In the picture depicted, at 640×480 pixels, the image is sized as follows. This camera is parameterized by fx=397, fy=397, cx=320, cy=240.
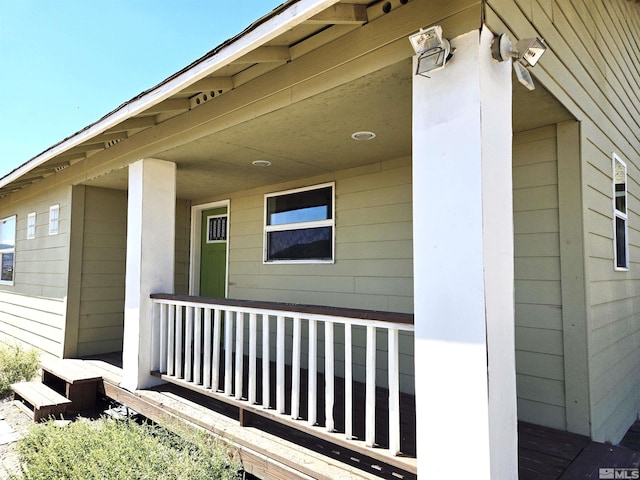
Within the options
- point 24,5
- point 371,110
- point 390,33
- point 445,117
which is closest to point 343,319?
point 445,117

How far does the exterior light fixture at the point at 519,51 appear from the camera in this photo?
1.90 m

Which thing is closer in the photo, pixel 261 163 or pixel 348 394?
pixel 348 394

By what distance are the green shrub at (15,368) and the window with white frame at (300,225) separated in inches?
132

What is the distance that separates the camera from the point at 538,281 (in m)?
3.00

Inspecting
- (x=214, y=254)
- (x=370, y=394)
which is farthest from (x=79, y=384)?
(x=370, y=394)

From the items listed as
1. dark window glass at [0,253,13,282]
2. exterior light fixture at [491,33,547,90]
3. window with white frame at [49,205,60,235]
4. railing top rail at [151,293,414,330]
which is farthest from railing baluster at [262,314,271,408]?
dark window glass at [0,253,13,282]

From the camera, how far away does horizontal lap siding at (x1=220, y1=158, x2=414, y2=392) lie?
384cm

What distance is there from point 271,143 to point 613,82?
3.23 metres

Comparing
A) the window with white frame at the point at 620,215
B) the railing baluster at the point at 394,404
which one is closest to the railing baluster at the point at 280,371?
the railing baluster at the point at 394,404

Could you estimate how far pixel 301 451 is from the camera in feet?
8.24

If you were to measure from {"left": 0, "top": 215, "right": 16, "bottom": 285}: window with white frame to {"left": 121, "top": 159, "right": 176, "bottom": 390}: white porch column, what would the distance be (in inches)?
182

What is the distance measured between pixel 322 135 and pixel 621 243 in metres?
3.02

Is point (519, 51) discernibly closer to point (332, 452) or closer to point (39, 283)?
point (332, 452)

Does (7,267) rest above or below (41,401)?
above
